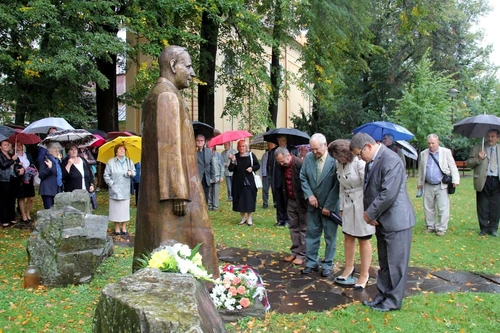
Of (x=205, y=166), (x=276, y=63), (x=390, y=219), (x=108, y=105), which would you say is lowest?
(x=390, y=219)

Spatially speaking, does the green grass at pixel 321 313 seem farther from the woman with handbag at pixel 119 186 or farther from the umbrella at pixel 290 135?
the umbrella at pixel 290 135

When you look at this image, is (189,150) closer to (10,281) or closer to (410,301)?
(410,301)

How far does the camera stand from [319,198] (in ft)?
21.5

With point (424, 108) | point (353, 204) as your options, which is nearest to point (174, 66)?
point (353, 204)

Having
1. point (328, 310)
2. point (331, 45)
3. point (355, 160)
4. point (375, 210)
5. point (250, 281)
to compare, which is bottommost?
point (328, 310)

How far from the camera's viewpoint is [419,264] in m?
7.29

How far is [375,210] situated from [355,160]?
4.01ft

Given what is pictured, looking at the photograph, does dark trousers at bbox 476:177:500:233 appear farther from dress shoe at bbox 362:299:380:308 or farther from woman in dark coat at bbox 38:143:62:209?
woman in dark coat at bbox 38:143:62:209

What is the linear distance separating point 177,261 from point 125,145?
666 centimetres

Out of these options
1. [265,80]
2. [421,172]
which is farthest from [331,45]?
[421,172]

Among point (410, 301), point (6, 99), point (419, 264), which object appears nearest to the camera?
point (410, 301)

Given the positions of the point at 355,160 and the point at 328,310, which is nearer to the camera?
the point at 328,310

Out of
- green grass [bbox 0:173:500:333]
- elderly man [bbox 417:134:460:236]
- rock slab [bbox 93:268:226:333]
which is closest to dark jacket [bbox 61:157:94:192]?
green grass [bbox 0:173:500:333]

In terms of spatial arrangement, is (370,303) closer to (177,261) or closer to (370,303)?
(370,303)
